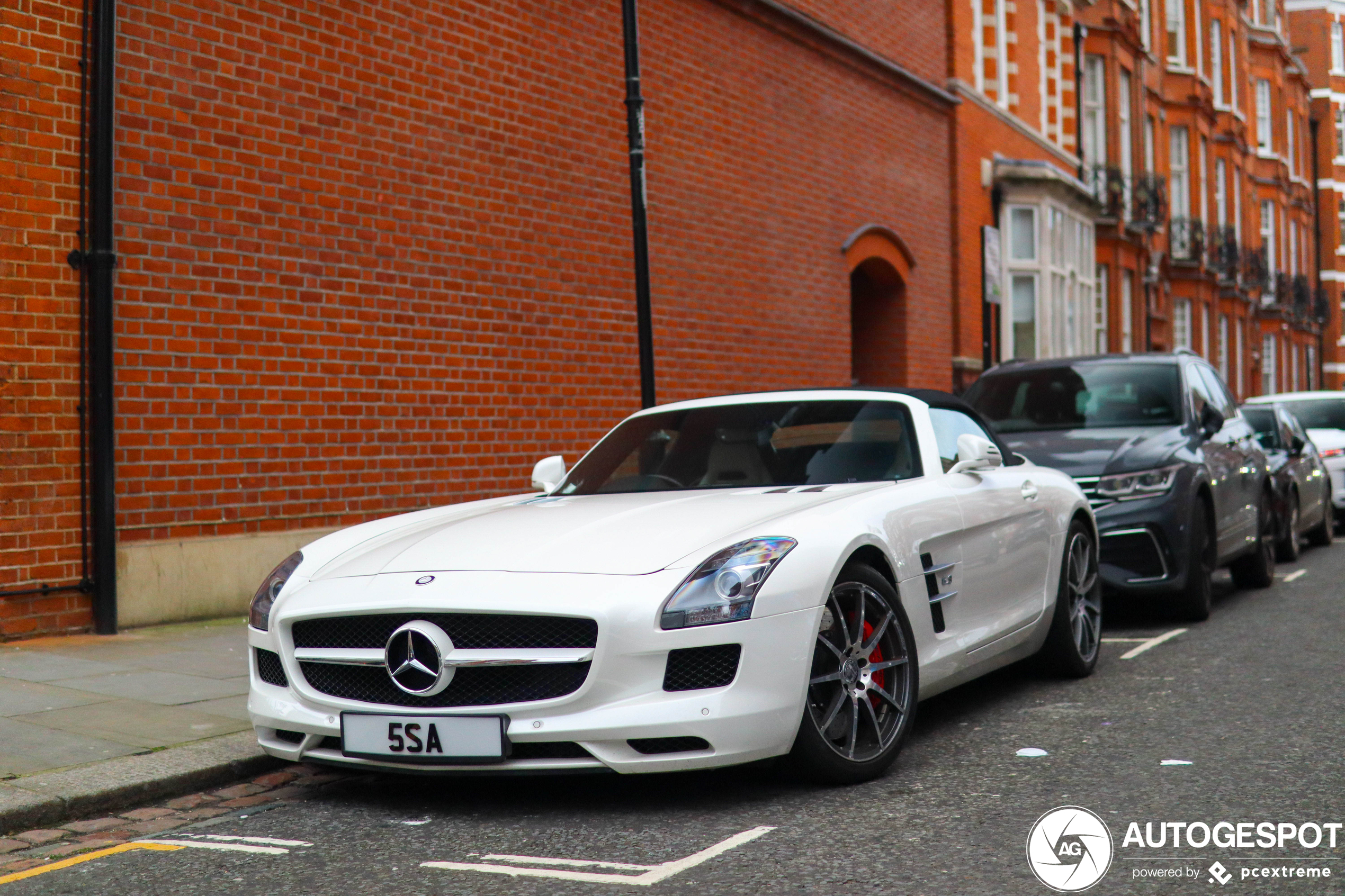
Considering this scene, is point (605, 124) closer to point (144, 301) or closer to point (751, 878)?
point (144, 301)

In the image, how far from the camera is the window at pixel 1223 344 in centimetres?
4175

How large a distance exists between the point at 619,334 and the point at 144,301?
199 inches

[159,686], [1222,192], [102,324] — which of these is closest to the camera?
[159,686]

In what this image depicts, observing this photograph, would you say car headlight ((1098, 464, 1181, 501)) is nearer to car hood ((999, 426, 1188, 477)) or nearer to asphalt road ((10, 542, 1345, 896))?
car hood ((999, 426, 1188, 477))

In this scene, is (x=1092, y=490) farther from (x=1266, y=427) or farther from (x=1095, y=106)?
(x=1095, y=106)

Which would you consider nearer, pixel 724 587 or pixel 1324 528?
pixel 724 587

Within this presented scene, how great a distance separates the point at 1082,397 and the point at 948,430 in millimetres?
3873

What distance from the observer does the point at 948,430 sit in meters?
6.19

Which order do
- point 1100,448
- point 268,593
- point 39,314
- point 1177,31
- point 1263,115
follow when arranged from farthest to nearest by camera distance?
point 1263,115 < point 1177,31 < point 1100,448 < point 39,314 < point 268,593

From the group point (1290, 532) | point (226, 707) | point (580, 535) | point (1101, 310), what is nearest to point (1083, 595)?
point (580, 535)

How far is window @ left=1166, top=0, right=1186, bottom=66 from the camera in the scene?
1481 inches

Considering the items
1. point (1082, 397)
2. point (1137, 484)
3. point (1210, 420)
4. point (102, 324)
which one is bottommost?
point (1137, 484)

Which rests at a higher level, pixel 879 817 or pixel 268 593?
pixel 268 593

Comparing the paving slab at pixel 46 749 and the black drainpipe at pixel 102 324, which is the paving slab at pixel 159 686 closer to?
the paving slab at pixel 46 749
